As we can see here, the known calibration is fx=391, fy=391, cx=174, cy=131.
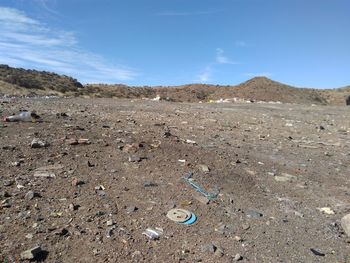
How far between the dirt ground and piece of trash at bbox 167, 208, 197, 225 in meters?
0.07

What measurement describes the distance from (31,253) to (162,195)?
1.72 metres

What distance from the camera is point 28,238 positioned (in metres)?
3.37

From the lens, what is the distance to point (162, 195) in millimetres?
4500

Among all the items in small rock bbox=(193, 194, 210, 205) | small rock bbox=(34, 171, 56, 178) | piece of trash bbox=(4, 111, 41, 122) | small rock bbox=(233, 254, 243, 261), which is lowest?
small rock bbox=(233, 254, 243, 261)

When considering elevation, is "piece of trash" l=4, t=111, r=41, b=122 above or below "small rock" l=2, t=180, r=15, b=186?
above

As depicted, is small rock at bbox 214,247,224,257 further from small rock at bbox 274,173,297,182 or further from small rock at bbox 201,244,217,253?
small rock at bbox 274,173,297,182

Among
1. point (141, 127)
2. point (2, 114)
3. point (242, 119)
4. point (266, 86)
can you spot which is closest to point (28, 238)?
point (141, 127)

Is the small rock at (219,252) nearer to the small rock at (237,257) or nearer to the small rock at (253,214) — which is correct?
the small rock at (237,257)

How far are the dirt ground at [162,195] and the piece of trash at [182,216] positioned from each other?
0.22 ft

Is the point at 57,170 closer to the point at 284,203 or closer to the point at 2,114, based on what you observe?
the point at 284,203

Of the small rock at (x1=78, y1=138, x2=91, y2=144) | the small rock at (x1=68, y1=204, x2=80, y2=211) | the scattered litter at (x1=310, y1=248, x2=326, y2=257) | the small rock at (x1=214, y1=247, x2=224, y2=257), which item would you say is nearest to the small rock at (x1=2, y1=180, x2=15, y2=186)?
the small rock at (x1=68, y1=204, x2=80, y2=211)

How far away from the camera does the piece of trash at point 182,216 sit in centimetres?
400

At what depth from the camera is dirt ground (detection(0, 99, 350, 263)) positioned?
3500 mm

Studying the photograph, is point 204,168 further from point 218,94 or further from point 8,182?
point 218,94
